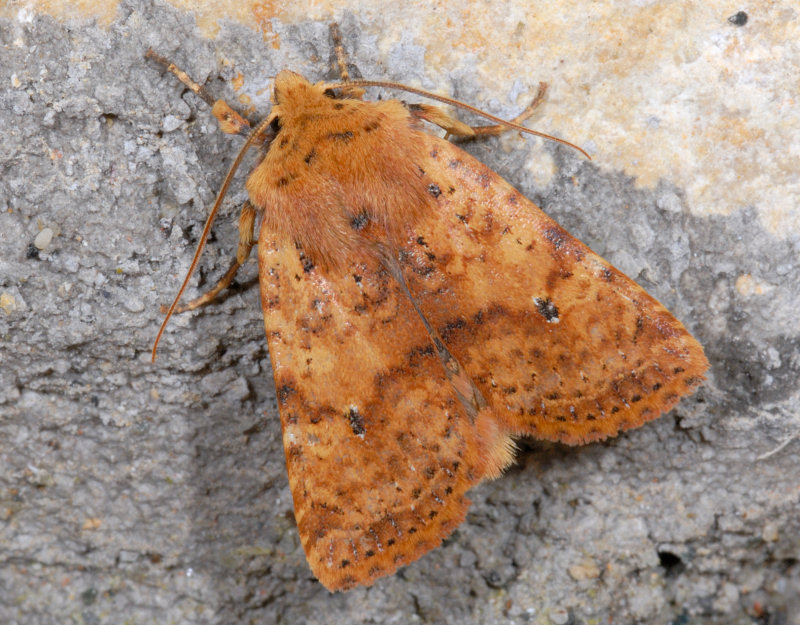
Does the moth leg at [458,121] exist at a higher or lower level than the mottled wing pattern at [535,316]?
higher

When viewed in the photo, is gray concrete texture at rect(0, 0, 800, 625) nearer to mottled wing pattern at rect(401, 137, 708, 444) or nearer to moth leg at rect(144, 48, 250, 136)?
moth leg at rect(144, 48, 250, 136)

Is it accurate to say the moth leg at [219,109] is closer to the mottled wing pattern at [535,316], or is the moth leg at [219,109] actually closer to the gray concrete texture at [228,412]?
the gray concrete texture at [228,412]

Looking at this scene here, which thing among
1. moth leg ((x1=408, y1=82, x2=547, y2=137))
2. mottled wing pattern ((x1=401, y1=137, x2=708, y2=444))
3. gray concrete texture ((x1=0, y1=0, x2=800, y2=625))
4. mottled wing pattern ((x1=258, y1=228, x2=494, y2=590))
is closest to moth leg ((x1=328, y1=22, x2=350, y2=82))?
gray concrete texture ((x1=0, y1=0, x2=800, y2=625))

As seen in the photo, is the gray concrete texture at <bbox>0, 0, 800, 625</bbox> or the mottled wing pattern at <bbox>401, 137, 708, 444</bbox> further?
the gray concrete texture at <bbox>0, 0, 800, 625</bbox>

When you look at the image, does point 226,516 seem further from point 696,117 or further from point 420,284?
point 696,117

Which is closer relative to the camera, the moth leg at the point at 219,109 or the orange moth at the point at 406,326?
the orange moth at the point at 406,326

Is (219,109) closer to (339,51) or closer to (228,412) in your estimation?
(339,51)

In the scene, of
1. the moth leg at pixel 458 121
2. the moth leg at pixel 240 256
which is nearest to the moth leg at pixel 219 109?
the moth leg at pixel 240 256
